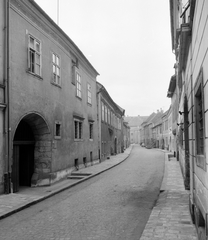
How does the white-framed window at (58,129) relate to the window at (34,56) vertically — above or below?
below

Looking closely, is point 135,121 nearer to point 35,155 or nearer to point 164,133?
point 164,133

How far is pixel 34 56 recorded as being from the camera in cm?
1202

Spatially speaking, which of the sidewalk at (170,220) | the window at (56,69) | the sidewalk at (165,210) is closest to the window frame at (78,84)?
the window at (56,69)

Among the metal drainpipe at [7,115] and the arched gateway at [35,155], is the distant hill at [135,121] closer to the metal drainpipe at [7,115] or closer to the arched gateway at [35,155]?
the arched gateway at [35,155]

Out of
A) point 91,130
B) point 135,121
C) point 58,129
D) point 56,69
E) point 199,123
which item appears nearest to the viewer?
point 199,123

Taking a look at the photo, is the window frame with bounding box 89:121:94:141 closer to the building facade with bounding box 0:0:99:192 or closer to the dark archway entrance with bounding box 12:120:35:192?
the building facade with bounding box 0:0:99:192

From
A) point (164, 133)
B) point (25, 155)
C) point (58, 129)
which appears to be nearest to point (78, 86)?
point (58, 129)

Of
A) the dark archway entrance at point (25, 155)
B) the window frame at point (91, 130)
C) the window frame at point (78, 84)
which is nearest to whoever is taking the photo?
the dark archway entrance at point (25, 155)

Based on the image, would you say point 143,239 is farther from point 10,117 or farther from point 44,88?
point 44,88

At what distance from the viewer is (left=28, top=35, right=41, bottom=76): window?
1177 cm

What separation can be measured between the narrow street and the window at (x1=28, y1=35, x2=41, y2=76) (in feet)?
18.1

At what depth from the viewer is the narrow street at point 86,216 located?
5992mm

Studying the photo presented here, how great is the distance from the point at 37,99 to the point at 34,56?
75.2 inches

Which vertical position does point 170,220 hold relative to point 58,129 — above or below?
below
